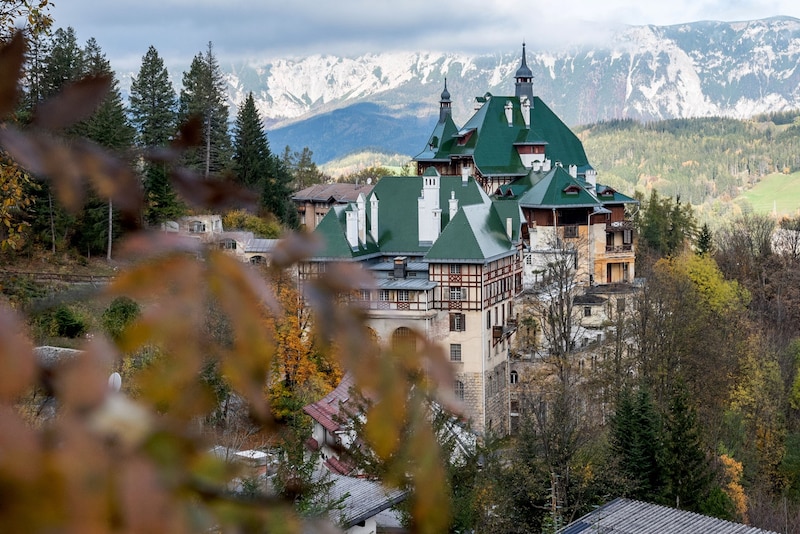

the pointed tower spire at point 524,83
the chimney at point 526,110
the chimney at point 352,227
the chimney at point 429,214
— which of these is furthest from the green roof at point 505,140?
the chimney at point 352,227

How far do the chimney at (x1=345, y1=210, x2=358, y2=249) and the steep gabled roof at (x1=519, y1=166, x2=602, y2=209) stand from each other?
944 centimetres

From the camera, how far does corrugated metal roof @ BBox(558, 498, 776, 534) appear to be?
64.2 feet

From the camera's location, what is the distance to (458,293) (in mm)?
36062

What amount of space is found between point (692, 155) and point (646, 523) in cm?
15834

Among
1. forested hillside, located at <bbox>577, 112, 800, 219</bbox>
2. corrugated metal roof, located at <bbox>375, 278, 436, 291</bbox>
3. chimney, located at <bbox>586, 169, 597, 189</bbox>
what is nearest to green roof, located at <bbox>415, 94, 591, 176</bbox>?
chimney, located at <bbox>586, 169, 597, 189</bbox>

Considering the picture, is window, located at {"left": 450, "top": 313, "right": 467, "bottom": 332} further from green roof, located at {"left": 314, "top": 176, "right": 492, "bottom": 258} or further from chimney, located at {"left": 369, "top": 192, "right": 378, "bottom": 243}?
chimney, located at {"left": 369, "top": 192, "right": 378, "bottom": 243}

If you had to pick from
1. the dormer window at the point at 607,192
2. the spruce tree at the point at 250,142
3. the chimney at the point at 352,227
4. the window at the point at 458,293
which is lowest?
the window at the point at 458,293

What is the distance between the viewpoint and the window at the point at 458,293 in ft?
118

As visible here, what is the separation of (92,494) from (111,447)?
0.06 meters

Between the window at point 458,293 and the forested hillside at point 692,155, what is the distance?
122069 millimetres

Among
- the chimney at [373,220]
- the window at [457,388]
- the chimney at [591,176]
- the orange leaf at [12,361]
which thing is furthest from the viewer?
the chimney at [591,176]

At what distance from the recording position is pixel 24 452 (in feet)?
2.91

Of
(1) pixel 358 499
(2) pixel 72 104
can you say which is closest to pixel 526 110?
(1) pixel 358 499

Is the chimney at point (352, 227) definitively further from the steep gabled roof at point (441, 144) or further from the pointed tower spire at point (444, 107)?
the pointed tower spire at point (444, 107)
